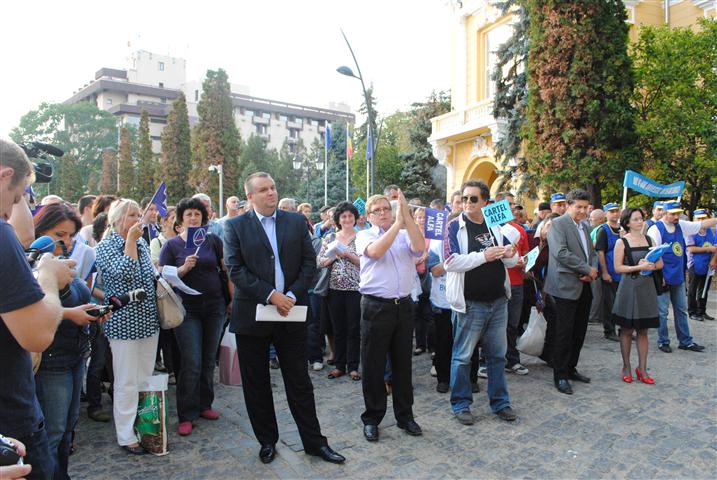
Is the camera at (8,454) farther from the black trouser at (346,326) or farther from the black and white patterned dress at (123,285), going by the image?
the black trouser at (346,326)

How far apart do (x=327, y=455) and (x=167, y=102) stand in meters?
85.1

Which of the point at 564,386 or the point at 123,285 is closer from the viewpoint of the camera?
the point at 123,285

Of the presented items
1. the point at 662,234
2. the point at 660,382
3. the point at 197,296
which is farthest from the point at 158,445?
the point at 662,234

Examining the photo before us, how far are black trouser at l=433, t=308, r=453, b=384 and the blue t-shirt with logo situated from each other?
4267 millimetres

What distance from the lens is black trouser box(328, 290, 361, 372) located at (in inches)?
248

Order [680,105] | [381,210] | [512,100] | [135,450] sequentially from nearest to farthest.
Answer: [135,450] < [381,210] < [680,105] < [512,100]

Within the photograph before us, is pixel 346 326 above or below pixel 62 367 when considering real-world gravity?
below

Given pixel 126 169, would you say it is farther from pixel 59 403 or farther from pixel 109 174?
pixel 59 403

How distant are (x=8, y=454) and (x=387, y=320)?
3.04 meters

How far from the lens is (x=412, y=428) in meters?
4.45

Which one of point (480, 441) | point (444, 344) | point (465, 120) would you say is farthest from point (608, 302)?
point (465, 120)

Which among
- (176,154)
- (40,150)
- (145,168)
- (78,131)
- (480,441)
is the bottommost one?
(480,441)

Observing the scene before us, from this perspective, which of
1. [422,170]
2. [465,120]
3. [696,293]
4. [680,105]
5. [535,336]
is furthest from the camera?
[422,170]

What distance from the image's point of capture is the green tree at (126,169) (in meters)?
55.5
